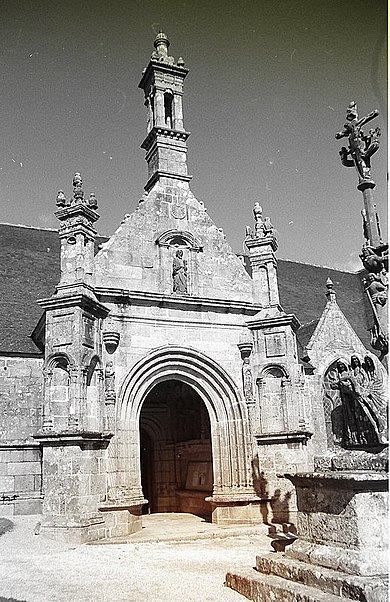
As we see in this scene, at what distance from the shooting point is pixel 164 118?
45.2 feet

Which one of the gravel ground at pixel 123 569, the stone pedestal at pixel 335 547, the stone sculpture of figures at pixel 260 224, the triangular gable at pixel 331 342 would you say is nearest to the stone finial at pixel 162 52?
the stone sculpture of figures at pixel 260 224

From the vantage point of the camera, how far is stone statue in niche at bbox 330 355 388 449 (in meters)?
5.70

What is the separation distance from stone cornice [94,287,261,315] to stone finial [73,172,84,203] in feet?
5.89

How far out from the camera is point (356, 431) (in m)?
5.95

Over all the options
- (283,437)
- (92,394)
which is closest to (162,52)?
(92,394)

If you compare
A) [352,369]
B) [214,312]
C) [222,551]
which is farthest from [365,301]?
[352,369]

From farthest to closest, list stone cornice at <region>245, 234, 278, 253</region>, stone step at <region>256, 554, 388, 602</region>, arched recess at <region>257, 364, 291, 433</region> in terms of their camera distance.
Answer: stone cornice at <region>245, 234, 278, 253</region> → arched recess at <region>257, 364, 291, 433</region> → stone step at <region>256, 554, 388, 602</region>

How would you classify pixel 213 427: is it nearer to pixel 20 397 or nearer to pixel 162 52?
pixel 20 397

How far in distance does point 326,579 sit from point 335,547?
396 mm

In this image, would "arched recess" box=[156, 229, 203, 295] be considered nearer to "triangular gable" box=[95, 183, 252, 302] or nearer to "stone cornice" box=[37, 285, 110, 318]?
"triangular gable" box=[95, 183, 252, 302]

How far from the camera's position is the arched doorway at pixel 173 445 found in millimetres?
15445

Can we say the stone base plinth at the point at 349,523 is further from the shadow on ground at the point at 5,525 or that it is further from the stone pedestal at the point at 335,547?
the shadow on ground at the point at 5,525

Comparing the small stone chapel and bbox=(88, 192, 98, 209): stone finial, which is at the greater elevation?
bbox=(88, 192, 98, 209): stone finial

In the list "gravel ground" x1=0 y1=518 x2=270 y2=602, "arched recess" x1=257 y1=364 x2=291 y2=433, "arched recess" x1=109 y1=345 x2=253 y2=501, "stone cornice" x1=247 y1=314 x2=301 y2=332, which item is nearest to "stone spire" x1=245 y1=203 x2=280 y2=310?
"stone cornice" x1=247 y1=314 x2=301 y2=332
